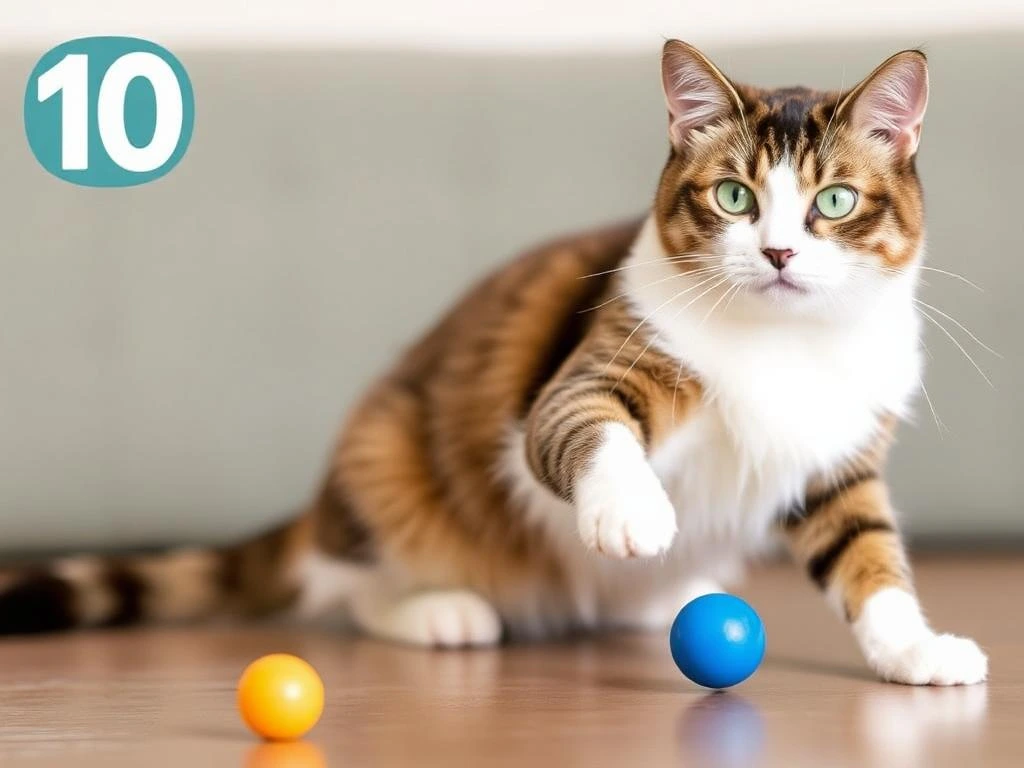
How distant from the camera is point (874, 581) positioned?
60.5 inches

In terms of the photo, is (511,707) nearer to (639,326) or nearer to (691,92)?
(639,326)

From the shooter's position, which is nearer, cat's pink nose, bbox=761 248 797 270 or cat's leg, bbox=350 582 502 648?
cat's pink nose, bbox=761 248 797 270

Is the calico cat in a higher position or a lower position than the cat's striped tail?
higher

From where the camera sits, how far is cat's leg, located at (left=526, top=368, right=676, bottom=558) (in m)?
1.29

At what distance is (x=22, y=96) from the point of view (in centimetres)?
254

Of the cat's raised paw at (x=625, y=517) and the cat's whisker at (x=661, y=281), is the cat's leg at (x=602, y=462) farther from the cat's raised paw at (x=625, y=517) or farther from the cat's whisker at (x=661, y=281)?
the cat's whisker at (x=661, y=281)

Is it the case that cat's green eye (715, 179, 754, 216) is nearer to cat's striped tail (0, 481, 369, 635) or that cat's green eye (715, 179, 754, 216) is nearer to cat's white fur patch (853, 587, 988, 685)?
cat's white fur patch (853, 587, 988, 685)

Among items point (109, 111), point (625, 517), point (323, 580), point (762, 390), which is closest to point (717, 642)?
point (625, 517)

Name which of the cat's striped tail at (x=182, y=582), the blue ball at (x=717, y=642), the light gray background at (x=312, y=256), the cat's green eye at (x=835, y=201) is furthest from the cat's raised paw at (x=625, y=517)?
the light gray background at (x=312, y=256)

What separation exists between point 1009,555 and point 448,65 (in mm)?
1500

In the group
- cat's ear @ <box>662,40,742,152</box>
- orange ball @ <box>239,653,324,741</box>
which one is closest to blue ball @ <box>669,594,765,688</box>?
orange ball @ <box>239,653,324,741</box>

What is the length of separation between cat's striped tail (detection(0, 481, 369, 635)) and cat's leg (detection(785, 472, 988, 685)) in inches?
25.9

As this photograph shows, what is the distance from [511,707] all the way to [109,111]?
159 cm

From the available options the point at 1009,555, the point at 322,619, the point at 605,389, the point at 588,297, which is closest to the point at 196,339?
the point at 322,619
